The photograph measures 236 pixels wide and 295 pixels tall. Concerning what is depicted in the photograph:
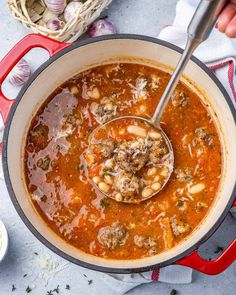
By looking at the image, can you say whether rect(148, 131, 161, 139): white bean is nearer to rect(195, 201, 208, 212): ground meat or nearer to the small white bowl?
rect(195, 201, 208, 212): ground meat

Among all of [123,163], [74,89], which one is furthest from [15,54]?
[123,163]

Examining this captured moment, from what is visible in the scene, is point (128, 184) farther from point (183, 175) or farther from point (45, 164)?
point (45, 164)

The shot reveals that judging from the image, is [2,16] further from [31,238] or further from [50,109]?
[31,238]

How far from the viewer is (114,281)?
2969mm

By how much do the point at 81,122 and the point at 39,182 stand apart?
345 millimetres

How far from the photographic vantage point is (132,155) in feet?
8.57

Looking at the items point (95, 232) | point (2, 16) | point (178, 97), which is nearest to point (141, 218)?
point (95, 232)

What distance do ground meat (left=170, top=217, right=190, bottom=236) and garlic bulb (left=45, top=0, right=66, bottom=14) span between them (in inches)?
48.5

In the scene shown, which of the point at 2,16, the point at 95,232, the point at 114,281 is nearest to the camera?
the point at 95,232

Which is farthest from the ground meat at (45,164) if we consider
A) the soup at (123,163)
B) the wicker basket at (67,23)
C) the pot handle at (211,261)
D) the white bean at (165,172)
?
the pot handle at (211,261)

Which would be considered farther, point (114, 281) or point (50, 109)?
point (114, 281)

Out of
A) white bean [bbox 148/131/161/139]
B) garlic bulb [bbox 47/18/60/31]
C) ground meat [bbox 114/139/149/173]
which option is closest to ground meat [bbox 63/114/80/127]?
ground meat [bbox 114/139/149/173]

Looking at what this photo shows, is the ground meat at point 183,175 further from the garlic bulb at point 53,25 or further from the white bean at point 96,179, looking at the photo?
the garlic bulb at point 53,25

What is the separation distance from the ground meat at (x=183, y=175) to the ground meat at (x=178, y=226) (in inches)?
7.4
